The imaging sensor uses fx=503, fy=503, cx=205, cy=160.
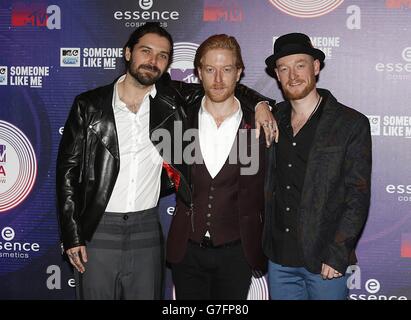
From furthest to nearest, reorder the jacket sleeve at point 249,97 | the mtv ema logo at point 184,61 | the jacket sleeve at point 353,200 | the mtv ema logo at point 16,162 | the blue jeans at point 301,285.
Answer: the mtv ema logo at point 16,162
the mtv ema logo at point 184,61
the jacket sleeve at point 249,97
the blue jeans at point 301,285
the jacket sleeve at point 353,200

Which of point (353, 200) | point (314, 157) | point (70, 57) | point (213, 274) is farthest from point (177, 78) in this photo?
point (353, 200)

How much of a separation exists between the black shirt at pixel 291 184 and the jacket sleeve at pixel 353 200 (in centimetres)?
21

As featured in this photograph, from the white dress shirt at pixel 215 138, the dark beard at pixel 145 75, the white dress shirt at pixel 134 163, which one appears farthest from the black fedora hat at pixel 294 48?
the white dress shirt at pixel 134 163

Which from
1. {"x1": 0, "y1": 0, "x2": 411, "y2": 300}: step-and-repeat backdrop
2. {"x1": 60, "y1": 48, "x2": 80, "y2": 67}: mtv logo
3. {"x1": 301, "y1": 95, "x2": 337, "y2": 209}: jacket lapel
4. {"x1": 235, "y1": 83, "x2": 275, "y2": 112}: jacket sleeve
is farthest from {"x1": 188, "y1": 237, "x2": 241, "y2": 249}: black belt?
{"x1": 60, "y1": 48, "x2": 80, "y2": 67}: mtv logo

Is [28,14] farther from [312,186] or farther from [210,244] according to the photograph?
[312,186]

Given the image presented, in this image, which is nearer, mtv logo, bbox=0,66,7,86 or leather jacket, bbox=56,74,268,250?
leather jacket, bbox=56,74,268,250

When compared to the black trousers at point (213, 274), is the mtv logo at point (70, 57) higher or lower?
higher

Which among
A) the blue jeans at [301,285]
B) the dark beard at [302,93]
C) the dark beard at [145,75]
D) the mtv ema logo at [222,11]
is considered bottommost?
the blue jeans at [301,285]

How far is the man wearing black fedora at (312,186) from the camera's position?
2705 millimetres

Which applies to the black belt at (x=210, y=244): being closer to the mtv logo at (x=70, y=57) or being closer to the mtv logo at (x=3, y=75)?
the mtv logo at (x=70, y=57)

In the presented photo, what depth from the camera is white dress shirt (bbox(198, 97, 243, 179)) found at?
112 inches

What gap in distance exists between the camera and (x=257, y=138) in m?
2.96

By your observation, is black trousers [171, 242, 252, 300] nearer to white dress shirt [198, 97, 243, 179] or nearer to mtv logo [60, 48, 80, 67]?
white dress shirt [198, 97, 243, 179]

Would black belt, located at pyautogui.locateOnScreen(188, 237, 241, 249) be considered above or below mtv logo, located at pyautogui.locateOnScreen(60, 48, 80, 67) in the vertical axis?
below
